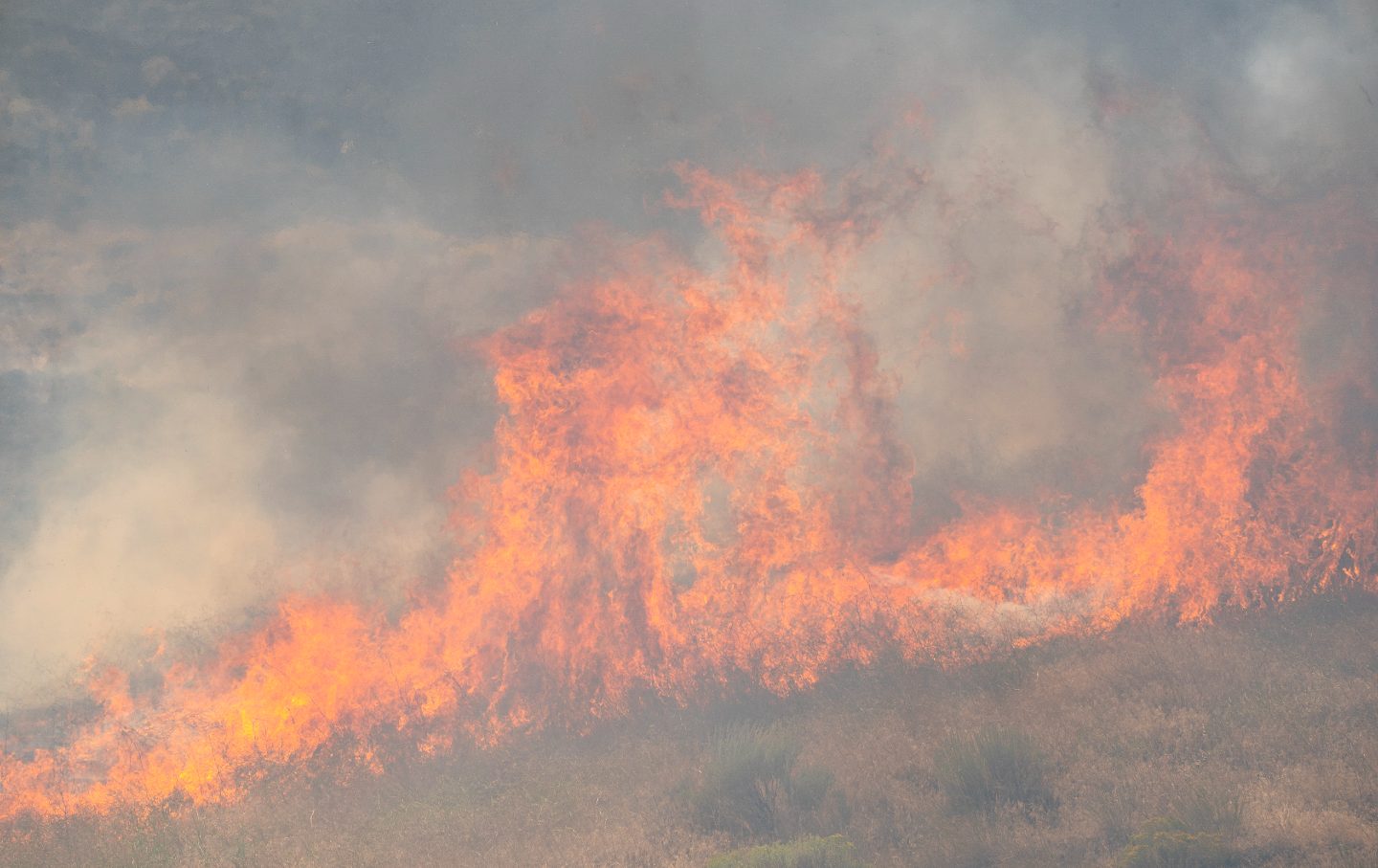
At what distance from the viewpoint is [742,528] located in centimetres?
1213

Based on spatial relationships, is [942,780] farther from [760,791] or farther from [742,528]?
[742,528]

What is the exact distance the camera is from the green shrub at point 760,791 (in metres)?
8.76

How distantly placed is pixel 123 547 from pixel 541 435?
19.4 ft

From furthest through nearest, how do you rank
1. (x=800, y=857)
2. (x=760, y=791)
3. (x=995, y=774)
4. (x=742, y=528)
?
(x=742, y=528) → (x=760, y=791) → (x=995, y=774) → (x=800, y=857)

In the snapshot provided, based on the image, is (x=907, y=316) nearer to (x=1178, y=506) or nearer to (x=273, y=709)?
(x=1178, y=506)

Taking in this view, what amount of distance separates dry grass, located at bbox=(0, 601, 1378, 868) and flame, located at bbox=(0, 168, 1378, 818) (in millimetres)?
463

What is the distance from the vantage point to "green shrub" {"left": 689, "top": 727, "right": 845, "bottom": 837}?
28.7ft

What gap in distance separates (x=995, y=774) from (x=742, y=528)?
4.58 m

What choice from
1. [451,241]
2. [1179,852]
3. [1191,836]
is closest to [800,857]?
[1179,852]

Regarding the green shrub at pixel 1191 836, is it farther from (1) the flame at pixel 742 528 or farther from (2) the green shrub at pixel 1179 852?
(1) the flame at pixel 742 528

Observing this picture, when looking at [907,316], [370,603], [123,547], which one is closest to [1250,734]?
[907,316]

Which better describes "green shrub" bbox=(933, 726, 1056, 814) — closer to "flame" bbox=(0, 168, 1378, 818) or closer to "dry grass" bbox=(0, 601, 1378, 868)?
"dry grass" bbox=(0, 601, 1378, 868)

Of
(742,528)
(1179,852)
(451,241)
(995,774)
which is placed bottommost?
(1179,852)

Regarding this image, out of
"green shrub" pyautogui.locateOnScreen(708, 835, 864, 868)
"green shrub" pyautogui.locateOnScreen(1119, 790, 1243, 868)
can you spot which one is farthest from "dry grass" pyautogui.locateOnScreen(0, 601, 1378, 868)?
"green shrub" pyautogui.locateOnScreen(708, 835, 864, 868)
